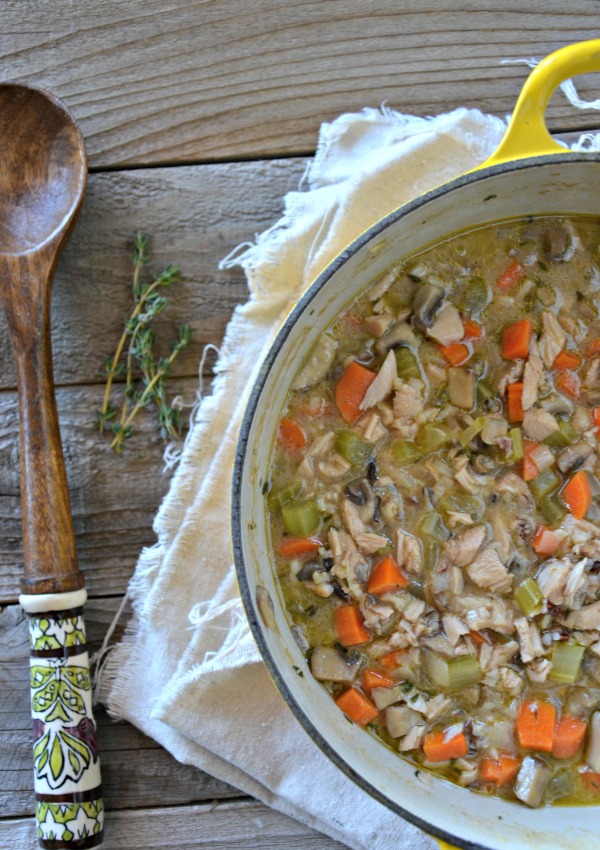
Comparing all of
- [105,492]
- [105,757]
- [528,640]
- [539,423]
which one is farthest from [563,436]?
[105,757]

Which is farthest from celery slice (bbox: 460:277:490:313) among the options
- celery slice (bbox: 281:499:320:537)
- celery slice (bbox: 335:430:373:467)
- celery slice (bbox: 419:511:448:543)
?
celery slice (bbox: 281:499:320:537)

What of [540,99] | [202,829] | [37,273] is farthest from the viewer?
[202,829]

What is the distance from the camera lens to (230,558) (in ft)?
7.72

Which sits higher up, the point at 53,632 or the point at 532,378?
the point at 532,378

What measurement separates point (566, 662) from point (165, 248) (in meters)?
1.53

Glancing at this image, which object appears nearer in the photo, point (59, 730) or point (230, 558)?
point (59, 730)

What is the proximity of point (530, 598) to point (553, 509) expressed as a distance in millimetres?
232

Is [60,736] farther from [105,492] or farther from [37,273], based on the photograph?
[37,273]

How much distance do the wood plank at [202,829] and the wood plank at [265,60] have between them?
5.95ft

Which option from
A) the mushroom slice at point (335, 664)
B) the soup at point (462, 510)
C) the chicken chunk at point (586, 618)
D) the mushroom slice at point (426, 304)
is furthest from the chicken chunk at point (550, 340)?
the mushroom slice at point (335, 664)

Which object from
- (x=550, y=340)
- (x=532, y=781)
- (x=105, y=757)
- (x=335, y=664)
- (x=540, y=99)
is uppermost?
(x=540, y=99)

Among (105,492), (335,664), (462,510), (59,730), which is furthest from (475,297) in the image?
(59,730)

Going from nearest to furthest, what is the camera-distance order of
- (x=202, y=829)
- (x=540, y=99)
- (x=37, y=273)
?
(x=540, y=99)
(x=37, y=273)
(x=202, y=829)

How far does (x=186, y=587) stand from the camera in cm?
236
